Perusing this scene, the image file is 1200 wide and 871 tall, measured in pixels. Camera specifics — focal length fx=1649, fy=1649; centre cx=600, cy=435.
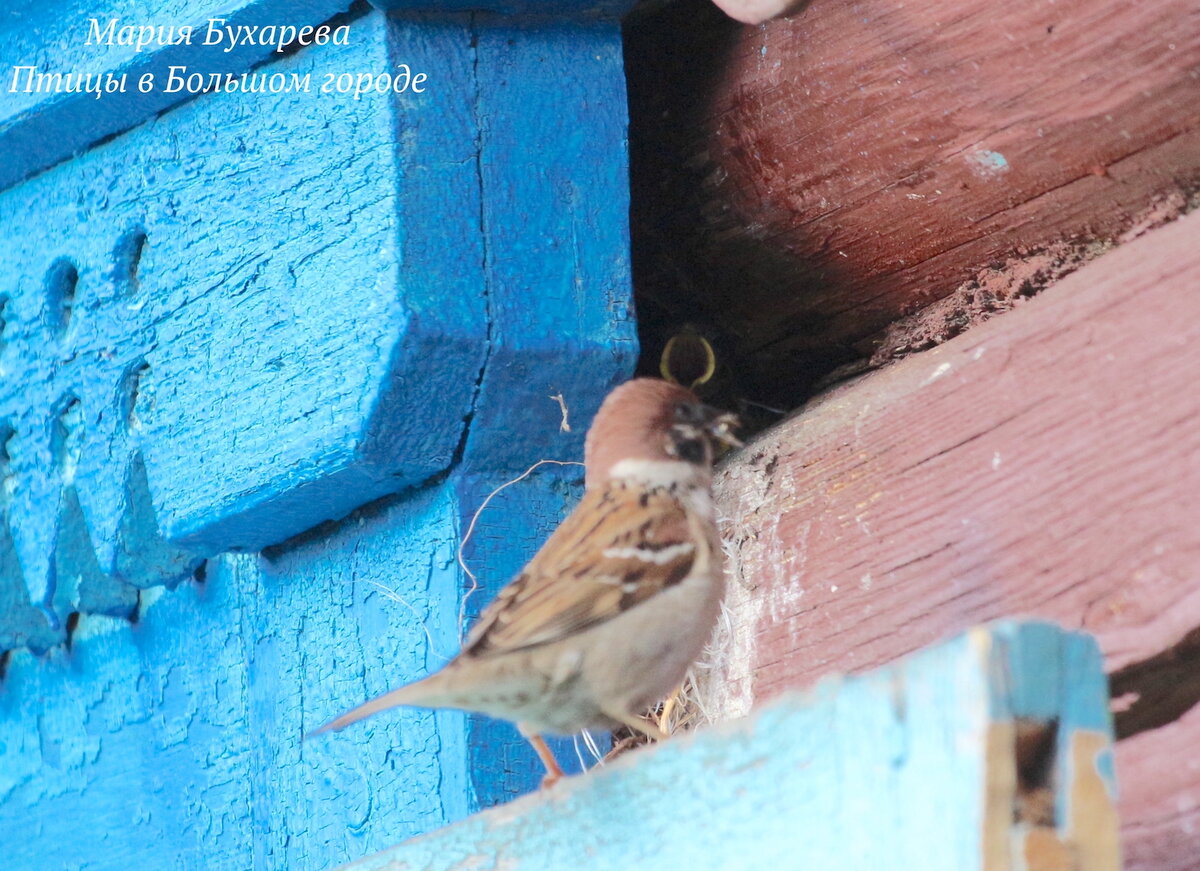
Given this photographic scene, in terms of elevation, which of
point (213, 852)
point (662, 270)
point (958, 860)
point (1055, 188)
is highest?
point (958, 860)

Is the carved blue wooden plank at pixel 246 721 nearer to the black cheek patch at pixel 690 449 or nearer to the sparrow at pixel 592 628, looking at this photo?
the sparrow at pixel 592 628

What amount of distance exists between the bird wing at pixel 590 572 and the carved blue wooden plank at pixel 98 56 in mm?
713

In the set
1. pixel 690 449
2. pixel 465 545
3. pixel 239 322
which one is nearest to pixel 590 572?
pixel 465 545

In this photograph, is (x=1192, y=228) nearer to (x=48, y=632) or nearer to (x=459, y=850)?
(x=459, y=850)

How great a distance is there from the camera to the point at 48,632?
2.50 meters

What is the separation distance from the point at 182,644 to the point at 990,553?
1261mm

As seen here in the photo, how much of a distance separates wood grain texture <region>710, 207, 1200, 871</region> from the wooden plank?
339mm

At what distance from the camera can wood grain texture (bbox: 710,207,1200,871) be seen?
129 cm

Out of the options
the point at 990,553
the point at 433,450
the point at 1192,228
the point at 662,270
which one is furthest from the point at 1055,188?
the point at 433,450

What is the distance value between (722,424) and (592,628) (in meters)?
0.37

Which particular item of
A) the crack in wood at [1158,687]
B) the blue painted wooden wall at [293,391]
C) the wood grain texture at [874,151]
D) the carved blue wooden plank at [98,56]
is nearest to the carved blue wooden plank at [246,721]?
the blue painted wooden wall at [293,391]

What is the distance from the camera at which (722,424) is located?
78.7 inches

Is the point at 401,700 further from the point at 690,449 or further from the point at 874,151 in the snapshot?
the point at 874,151

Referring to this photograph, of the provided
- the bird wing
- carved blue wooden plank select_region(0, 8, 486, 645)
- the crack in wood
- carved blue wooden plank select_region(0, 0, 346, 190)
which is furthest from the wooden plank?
carved blue wooden plank select_region(0, 0, 346, 190)
